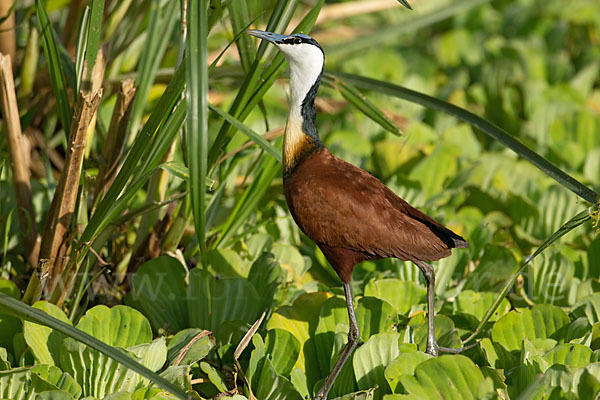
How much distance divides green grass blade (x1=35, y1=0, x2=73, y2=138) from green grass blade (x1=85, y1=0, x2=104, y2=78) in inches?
3.8

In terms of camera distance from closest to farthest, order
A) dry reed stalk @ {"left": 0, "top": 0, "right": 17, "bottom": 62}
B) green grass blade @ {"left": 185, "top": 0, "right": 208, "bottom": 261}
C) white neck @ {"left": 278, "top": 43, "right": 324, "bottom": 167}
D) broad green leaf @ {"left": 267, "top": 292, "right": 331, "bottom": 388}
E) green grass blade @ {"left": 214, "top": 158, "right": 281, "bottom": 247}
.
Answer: green grass blade @ {"left": 185, "top": 0, "right": 208, "bottom": 261} < white neck @ {"left": 278, "top": 43, "right": 324, "bottom": 167} < broad green leaf @ {"left": 267, "top": 292, "right": 331, "bottom": 388} < green grass blade @ {"left": 214, "top": 158, "right": 281, "bottom": 247} < dry reed stalk @ {"left": 0, "top": 0, "right": 17, "bottom": 62}

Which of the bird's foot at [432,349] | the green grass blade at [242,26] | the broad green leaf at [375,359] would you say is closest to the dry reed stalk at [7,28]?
the green grass blade at [242,26]

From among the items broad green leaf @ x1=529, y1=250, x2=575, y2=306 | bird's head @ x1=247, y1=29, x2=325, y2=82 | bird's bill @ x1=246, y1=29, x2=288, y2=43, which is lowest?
broad green leaf @ x1=529, y1=250, x2=575, y2=306

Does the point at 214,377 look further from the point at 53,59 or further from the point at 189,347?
the point at 53,59

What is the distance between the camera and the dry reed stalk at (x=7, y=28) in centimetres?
281

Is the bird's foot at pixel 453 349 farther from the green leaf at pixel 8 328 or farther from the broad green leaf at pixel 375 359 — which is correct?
the green leaf at pixel 8 328

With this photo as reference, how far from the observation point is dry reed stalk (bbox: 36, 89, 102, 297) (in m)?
2.17

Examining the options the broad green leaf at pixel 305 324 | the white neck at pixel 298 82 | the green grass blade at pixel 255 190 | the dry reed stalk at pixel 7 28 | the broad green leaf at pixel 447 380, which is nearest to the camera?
the broad green leaf at pixel 447 380

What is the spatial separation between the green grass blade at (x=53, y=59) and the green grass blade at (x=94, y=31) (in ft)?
0.31

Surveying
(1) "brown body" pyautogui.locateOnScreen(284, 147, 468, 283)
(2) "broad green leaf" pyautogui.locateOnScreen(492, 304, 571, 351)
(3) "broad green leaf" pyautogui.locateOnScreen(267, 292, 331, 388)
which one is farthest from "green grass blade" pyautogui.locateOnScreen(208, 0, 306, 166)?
(2) "broad green leaf" pyautogui.locateOnScreen(492, 304, 571, 351)

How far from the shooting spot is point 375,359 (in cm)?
212

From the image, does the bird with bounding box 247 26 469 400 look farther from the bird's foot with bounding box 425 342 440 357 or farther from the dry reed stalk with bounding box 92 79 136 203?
the dry reed stalk with bounding box 92 79 136 203

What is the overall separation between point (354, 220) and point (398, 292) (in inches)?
20.4

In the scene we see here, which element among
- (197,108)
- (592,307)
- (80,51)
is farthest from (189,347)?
(592,307)
